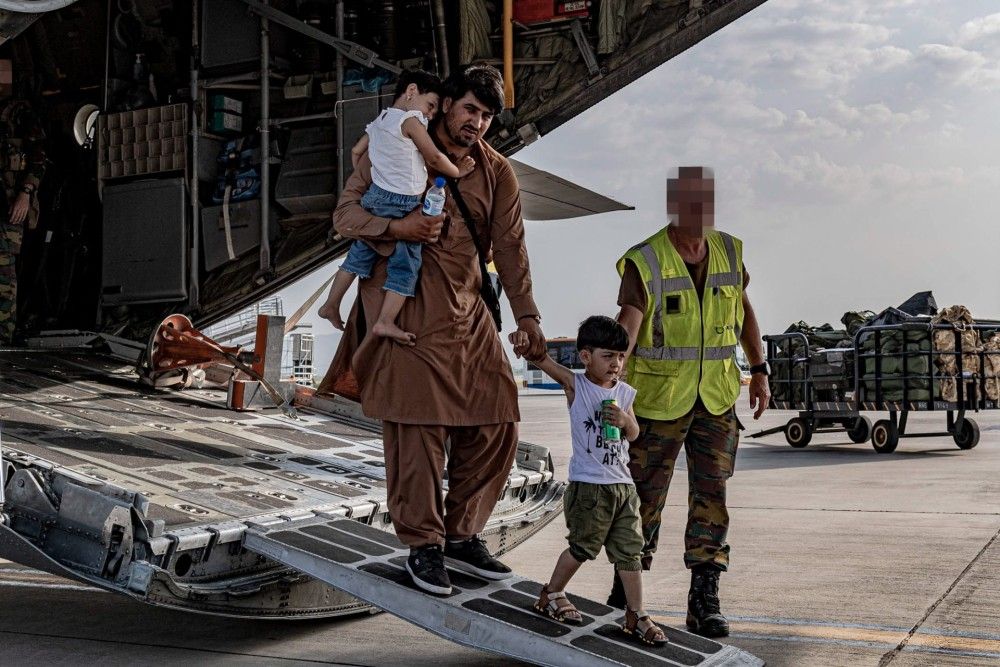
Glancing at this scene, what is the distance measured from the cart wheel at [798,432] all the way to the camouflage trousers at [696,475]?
9.91m

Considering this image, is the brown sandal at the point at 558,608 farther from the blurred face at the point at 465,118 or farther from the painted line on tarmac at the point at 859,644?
the blurred face at the point at 465,118

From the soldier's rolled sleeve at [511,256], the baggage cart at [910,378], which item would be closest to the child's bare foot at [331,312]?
the soldier's rolled sleeve at [511,256]

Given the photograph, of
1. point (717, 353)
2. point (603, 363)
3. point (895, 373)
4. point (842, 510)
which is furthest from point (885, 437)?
point (603, 363)

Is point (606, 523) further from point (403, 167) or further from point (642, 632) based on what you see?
point (403, 167)

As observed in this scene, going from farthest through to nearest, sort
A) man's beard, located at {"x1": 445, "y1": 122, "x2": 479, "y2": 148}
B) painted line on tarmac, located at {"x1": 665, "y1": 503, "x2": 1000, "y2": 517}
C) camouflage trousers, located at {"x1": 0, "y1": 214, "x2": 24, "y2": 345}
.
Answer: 1. camouflage trousers, located at {"x1": 0, "y1": 214, "x2": 24, "y2": 345}
2. painted line on tarmac, located at {"x1": 665, "y1": 503, "x2": 1000, "y2": 517}
3. man's beard, located at {"x1": 445, "y1": 122, "x2": 479, "y2": 148}

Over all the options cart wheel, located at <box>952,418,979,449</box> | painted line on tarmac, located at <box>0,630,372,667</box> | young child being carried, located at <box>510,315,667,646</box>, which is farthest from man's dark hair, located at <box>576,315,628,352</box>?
cart wheel, located at <box>952,418,979,449</box>

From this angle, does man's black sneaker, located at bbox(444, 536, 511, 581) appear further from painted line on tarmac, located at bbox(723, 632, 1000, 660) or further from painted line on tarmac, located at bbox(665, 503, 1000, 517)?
painted line on tarmac, located at bbox(665, 503, 1000, 517)

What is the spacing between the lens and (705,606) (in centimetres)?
419

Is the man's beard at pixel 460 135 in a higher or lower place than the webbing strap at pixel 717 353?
higher

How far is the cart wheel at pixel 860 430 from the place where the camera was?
549 inches

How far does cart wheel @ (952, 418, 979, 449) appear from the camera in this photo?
1276 centimetres

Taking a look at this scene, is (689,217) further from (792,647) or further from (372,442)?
(372,442)

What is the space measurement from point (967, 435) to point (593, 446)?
10291mm

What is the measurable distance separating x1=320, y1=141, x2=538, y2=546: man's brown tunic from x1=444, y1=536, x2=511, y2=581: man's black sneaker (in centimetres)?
4
